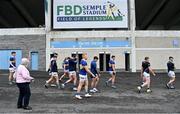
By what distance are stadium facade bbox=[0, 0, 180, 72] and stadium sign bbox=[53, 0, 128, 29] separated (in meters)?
0.47

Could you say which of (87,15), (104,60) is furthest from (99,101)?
(87,15)

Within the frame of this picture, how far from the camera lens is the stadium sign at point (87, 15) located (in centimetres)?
3812

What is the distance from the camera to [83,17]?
3812 centimetres

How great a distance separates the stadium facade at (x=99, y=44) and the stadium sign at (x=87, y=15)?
47 cm

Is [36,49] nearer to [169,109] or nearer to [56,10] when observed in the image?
[56,10]

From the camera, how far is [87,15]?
3819cm

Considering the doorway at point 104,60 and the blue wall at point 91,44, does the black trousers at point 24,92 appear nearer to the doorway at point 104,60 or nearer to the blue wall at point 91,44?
→ the blue wall at point 91,44

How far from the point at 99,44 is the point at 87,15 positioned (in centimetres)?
307

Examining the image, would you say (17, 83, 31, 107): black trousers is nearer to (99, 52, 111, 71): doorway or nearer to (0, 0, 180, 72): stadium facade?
(0, 0, 180, 72): stadium facade

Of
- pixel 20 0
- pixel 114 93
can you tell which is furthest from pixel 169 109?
pixel 20 0

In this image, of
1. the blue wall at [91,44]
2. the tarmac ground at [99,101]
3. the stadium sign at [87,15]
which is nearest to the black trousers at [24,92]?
the tarmac ground at [99,101]

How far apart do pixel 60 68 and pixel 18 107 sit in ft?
77.9

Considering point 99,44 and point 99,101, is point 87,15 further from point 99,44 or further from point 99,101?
point 99,101

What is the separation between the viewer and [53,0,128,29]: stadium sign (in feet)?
125
